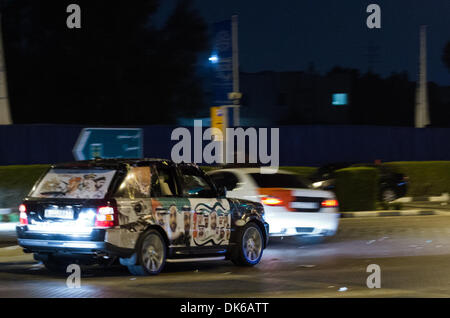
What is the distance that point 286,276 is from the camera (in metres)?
11.3

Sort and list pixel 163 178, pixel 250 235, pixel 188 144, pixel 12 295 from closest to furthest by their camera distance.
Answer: pixel 12 295 < pixel 163 178 < pixel 250 235 < pixel 188 144

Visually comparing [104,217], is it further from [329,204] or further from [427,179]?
[427,179]

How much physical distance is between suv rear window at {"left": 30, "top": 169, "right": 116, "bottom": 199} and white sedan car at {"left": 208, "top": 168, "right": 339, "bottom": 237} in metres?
4.65

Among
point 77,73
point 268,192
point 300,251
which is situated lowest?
point 300,251

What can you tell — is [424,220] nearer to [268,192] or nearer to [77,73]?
[268,192]

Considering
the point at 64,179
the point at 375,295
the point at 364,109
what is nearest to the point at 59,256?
the point at 64,179

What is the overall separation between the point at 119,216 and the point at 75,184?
2.67ft

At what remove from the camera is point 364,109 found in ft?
288

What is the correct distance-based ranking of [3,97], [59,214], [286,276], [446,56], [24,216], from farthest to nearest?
[446,56]
[3,97]
[286,276]
[24,216]
[59,214]

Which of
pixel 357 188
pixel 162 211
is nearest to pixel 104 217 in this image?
pixel 162 211

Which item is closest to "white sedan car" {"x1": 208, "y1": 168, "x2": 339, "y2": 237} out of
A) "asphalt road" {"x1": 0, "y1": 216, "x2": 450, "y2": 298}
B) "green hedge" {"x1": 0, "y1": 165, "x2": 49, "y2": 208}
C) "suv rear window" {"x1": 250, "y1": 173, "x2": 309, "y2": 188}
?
"suv rear window" {"x1": 250, "y1": 173, "x2": 309, "y2": 188}

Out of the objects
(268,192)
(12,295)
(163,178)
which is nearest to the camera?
(12,295)

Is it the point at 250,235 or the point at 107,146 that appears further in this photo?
the point at 107,146

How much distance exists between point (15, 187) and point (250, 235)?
33.7 ft
